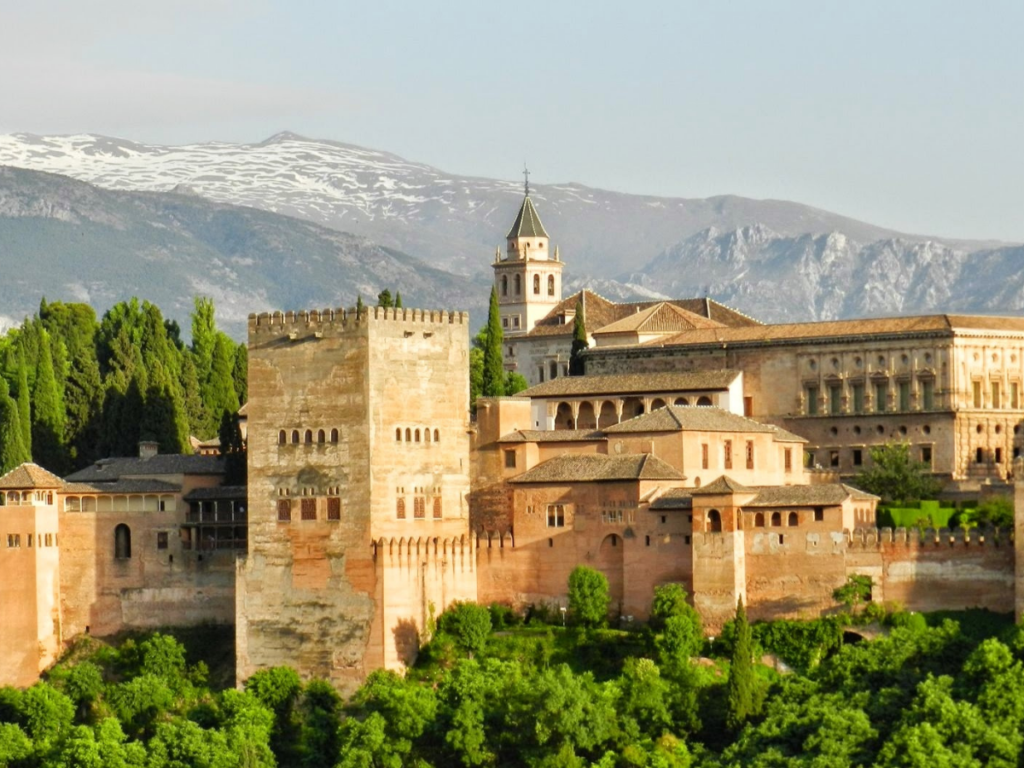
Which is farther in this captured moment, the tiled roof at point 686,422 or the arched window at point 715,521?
the tiled roof at point 686,422

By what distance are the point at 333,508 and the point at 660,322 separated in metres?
23.8

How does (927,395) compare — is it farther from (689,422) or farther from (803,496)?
(803,496)

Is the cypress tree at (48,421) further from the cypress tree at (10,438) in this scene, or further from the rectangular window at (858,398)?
the rectangular window at (858,398)

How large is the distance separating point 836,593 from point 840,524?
1.86m

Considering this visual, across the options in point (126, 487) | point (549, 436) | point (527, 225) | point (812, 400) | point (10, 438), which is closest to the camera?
point (549, 436)

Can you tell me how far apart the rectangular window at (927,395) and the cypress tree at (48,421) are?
28851mm

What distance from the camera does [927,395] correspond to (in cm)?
8994

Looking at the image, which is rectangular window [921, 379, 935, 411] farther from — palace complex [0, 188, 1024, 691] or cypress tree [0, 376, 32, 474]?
cypress tree [0, 376, 32, 474]

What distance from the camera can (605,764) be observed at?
228 feet

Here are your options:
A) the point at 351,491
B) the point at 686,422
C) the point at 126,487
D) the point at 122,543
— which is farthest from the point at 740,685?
the point at 126,487

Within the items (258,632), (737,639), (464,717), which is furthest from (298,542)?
(737,639)

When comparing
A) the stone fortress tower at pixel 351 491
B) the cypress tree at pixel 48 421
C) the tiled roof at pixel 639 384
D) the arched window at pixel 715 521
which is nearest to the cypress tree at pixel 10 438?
the cypress tree at pixel 48 421

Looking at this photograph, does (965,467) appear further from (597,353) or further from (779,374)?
(597,353)

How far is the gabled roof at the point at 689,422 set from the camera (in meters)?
80.5
